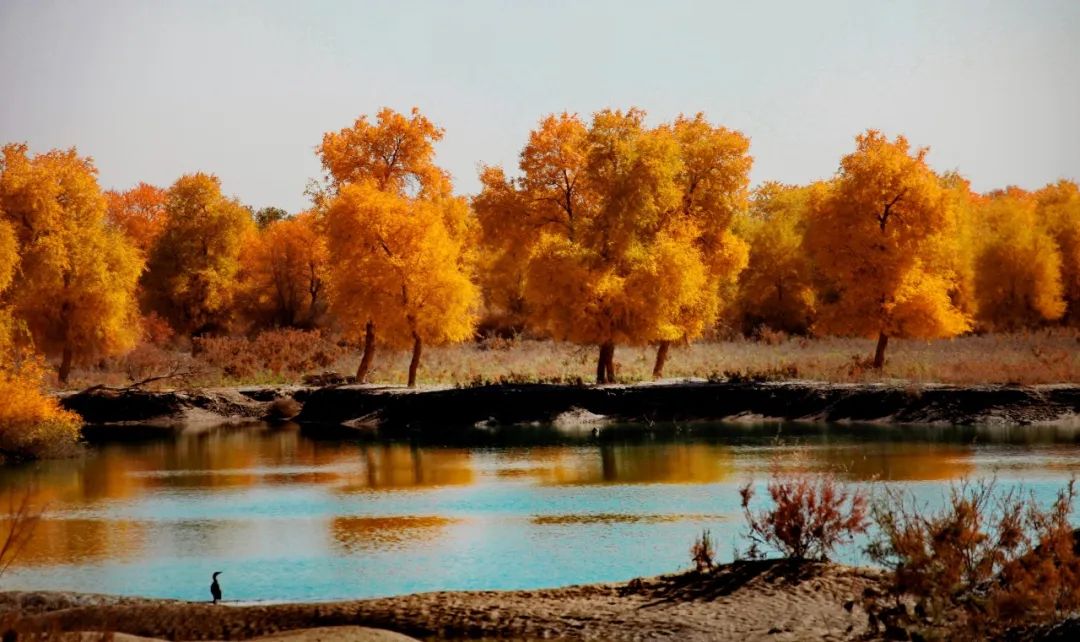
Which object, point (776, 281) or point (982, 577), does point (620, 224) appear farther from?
point (982, 577)

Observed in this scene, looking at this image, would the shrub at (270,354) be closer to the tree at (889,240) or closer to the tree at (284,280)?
the tree at (284,280)

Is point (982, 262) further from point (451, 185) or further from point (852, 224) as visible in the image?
point (451, 185)

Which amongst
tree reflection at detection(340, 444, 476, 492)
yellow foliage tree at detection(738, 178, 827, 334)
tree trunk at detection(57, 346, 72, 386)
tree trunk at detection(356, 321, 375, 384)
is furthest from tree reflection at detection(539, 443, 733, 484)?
yellow foliage tree at detection(738, 178, 827, 334)

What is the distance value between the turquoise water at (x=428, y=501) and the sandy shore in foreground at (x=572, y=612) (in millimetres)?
2064

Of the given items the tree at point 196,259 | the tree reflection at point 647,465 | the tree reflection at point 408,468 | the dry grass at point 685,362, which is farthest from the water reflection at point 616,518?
the tree at point 196,259

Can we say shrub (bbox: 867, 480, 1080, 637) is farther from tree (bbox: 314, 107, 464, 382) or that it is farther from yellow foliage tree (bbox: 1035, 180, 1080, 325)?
yellow foliage tree (bbox: 1035, 180, 1080, 325)

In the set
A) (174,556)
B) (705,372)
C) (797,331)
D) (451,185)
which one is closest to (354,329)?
(451,185)

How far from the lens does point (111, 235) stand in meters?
61.3

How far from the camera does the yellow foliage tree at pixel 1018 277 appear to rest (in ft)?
242

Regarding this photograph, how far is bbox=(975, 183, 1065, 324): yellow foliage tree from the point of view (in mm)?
73625

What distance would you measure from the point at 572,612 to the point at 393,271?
3883 cm

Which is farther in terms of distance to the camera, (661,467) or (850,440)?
(850,440)

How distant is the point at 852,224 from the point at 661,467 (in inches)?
744

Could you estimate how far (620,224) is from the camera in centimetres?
5266
